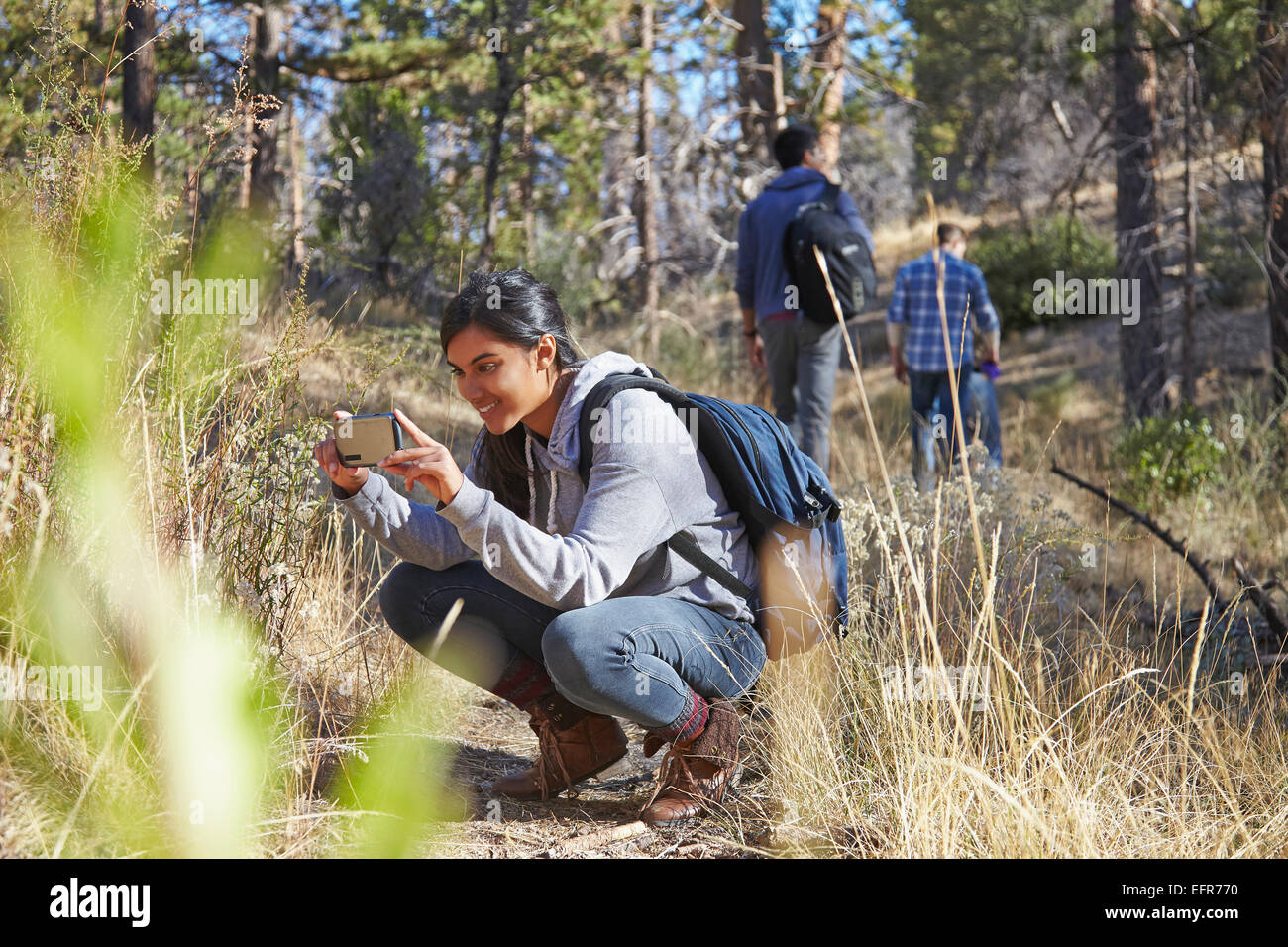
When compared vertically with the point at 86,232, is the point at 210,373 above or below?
below

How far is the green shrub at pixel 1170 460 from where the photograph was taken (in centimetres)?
655

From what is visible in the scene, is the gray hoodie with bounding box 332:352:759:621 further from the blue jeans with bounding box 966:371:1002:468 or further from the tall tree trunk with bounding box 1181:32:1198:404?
the tall tree trunk with bounding box 1181:32:1198:404

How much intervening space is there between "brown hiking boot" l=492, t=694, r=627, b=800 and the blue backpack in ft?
1.59

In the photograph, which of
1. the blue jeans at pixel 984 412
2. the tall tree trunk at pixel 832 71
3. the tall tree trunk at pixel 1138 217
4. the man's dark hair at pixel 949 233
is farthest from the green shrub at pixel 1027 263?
the man's dark hair at pixel 949 233

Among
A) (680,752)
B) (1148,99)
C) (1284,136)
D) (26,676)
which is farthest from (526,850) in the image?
(1148,99)

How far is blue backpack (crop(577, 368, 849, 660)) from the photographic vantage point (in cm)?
246

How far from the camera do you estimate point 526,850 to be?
2369 mm

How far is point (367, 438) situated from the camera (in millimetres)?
2107

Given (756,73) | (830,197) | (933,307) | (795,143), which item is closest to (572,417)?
(830,197)

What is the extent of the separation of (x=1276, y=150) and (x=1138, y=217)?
207 centimetres

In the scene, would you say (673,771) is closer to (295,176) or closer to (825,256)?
(825,256)

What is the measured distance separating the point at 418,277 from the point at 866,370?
24.1 feet
